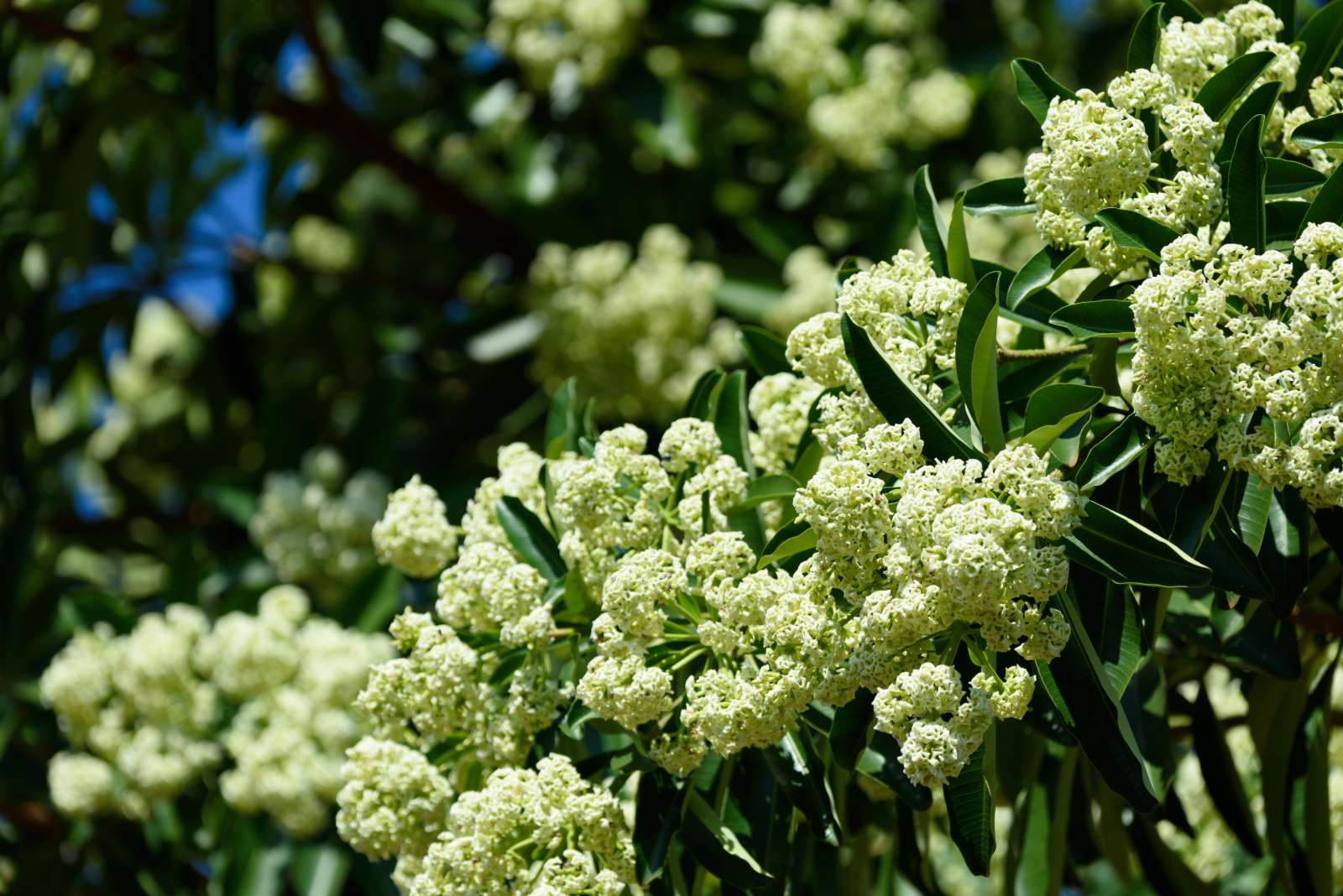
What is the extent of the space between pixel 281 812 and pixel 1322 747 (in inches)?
73.3

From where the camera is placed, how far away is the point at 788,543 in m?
1.67

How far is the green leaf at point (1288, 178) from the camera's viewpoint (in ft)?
5.73

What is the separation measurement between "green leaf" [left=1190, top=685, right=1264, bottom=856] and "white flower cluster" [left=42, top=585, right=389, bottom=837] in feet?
5.13

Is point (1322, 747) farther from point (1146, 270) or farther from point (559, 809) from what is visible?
point (559, 809)

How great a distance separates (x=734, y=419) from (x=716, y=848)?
57 cm

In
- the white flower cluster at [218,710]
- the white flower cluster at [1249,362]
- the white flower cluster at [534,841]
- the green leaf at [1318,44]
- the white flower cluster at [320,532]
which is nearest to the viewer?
the white flower cluster at [1249,362]

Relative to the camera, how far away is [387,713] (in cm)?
187

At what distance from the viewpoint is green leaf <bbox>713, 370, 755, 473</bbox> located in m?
2.04

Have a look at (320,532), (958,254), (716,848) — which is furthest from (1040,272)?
(320,532)

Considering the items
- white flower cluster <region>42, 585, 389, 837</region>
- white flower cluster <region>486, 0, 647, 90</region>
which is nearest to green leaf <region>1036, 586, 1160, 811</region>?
white flower cluster <region>42, 585, 389, 837</region>

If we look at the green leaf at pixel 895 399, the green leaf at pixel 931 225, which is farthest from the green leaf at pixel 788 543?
the green leaf at pixel 931 225

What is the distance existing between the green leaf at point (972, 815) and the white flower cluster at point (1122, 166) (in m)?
0.58

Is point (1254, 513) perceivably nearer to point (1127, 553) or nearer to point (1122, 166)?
point (1127, 553)

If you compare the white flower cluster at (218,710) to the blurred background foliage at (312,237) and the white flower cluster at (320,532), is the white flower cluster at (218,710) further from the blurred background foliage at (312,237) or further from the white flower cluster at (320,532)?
the white flower cluster at (320,532)
